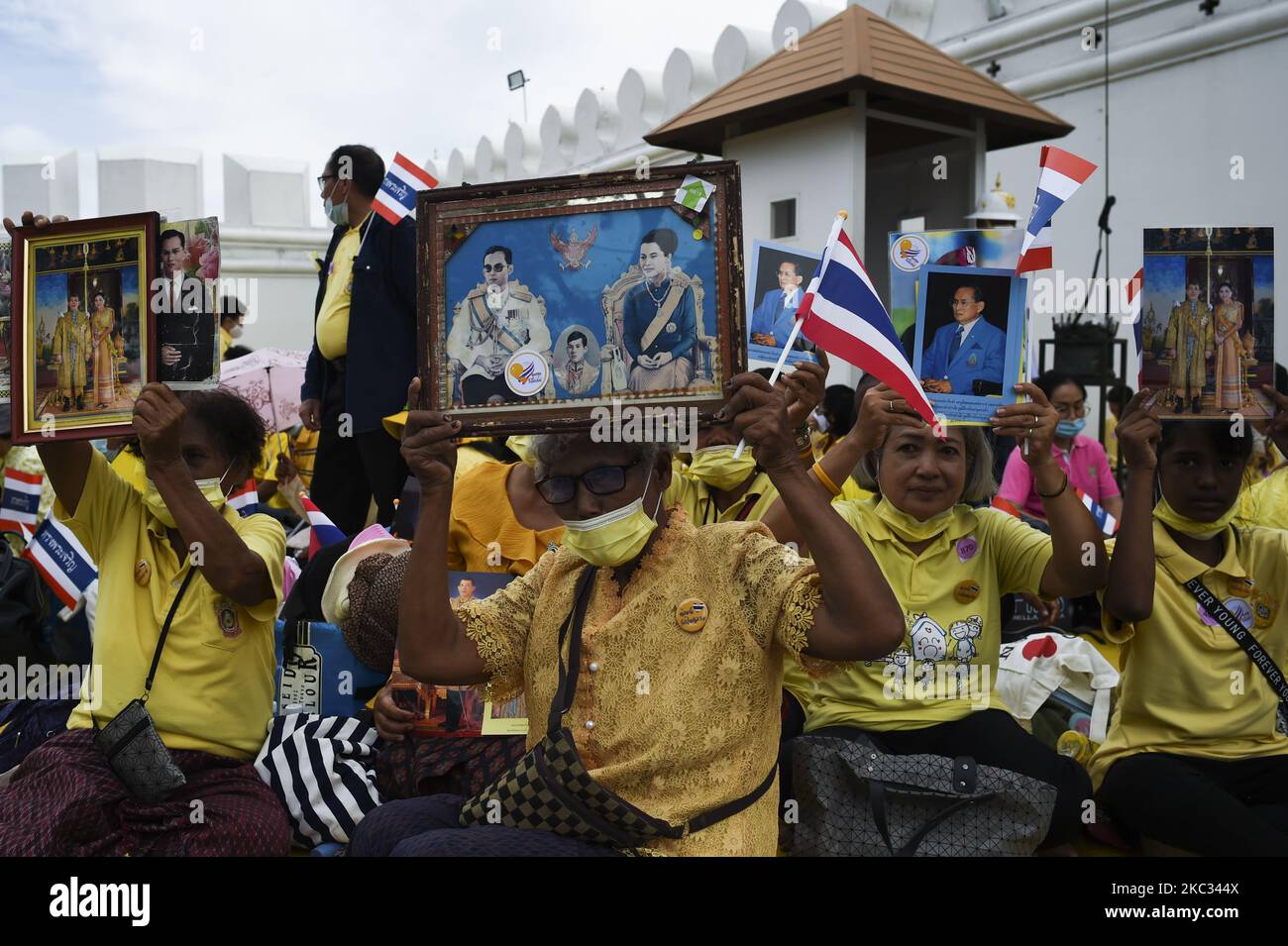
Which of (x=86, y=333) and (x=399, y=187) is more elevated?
(x=399, y=187)

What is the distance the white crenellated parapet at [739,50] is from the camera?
12.3 m

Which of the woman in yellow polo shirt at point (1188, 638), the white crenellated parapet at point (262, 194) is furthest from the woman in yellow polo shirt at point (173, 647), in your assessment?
the white crenellated parapet at point (262, 194)

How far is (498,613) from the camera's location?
2777 millimetres

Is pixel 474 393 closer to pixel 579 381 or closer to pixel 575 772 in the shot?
pixel 579 381

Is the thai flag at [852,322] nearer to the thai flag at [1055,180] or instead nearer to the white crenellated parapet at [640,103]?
the thai flag at [1055,180]

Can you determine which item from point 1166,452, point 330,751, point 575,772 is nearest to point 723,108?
point 1166,452

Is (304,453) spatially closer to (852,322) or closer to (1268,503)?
(1268,503)

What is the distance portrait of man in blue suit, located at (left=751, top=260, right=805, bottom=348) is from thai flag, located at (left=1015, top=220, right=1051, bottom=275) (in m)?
0.77

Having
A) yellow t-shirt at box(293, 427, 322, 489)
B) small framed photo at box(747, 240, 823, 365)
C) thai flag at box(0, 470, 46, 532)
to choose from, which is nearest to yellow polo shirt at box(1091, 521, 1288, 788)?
small framed photo at box(747, 240, 823, 365)

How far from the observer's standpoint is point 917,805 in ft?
10.4

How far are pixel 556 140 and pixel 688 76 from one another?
3.07 meters

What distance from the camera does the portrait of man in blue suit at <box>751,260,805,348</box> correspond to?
3850 millimetres

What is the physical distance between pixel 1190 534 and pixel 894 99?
5750mm

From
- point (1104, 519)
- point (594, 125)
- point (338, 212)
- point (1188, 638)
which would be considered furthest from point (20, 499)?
point (594, 125)
